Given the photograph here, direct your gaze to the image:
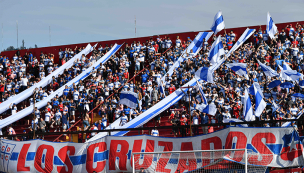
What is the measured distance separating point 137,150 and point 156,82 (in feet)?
35.2

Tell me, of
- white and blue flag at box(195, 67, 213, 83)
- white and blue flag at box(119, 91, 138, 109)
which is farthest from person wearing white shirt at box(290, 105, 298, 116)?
white and blue flag at box(119, 91, 138, 109)

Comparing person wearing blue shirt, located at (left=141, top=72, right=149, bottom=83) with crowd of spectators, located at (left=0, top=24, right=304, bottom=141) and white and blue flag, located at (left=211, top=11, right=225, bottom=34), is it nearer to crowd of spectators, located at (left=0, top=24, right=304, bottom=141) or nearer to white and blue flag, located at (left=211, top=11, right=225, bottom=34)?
crowd of spectators, located at (left=0, top=24, right=304, bottom=141)

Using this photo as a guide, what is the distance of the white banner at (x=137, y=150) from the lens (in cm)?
1320

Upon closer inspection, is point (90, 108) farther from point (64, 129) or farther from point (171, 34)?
point (171, 34)

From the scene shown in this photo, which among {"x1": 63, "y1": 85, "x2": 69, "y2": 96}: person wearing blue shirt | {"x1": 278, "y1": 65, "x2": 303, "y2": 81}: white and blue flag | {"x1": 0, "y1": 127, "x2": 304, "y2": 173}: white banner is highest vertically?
{"x1": 278, "y1": 65, "x2": 303, "y2": 81}: white and blue flag

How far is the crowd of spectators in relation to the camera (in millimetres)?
19562

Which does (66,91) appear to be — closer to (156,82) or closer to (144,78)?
(144,78)

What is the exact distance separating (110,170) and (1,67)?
72.3 ft

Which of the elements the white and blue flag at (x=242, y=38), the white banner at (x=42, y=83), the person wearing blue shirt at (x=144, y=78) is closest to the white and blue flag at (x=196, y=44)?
the person wearing blue shirt at (x=144, y=78)

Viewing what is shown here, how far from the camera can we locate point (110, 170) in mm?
14391

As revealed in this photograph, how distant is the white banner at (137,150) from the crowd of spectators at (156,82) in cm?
165

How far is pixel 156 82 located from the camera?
24.7m

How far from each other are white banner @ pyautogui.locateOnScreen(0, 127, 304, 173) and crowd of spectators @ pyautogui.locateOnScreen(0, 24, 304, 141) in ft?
5.40

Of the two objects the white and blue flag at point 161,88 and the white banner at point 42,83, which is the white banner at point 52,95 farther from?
the white and blue flag at point 161,88
